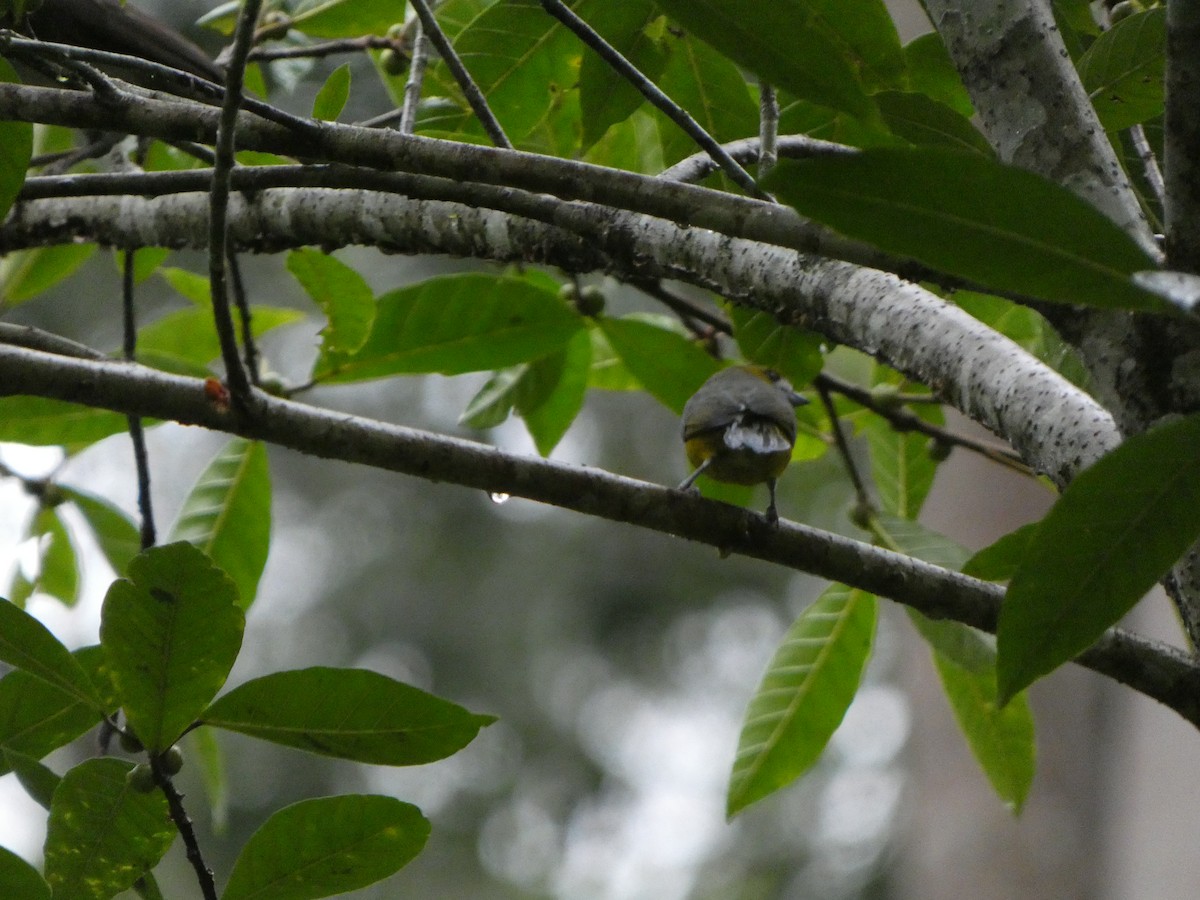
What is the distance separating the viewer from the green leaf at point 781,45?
3.16 ft

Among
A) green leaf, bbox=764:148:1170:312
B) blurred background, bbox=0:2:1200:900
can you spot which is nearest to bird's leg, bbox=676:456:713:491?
green leaf, bbox=764:148:1170:312

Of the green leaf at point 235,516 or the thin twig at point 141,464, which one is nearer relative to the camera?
the thin twig at point 141,464

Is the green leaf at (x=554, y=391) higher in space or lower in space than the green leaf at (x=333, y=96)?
higher

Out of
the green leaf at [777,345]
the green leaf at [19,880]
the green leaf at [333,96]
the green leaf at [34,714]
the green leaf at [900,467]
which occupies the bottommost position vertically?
the green leaf at [19,880]

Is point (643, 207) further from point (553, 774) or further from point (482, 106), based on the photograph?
point (553, 774)

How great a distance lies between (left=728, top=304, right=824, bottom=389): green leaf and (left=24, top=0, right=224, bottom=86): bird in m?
0.97

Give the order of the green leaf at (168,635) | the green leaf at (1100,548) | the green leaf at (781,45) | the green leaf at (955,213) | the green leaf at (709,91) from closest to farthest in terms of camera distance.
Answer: the green leaf at (955,213), the green leaf at (1100,548), the green leaf at (781,45), the green leaf at (168,635), the green leaf at (709,91)

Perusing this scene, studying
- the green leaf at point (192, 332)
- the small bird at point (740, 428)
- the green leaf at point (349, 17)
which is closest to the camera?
the small bird at point (740, 428)

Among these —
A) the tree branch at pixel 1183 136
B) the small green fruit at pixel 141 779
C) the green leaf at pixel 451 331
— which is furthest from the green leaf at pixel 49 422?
the tree branch at pixel 1183 136

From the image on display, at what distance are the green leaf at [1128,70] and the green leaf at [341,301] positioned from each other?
1.20 metres

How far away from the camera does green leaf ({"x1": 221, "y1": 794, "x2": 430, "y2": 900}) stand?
117 centimetres

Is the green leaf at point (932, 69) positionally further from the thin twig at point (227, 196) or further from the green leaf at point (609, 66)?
the thin twig at point (227, 196)

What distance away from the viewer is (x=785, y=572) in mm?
10719

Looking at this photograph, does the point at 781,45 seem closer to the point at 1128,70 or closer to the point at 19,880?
the point at 1128,70
